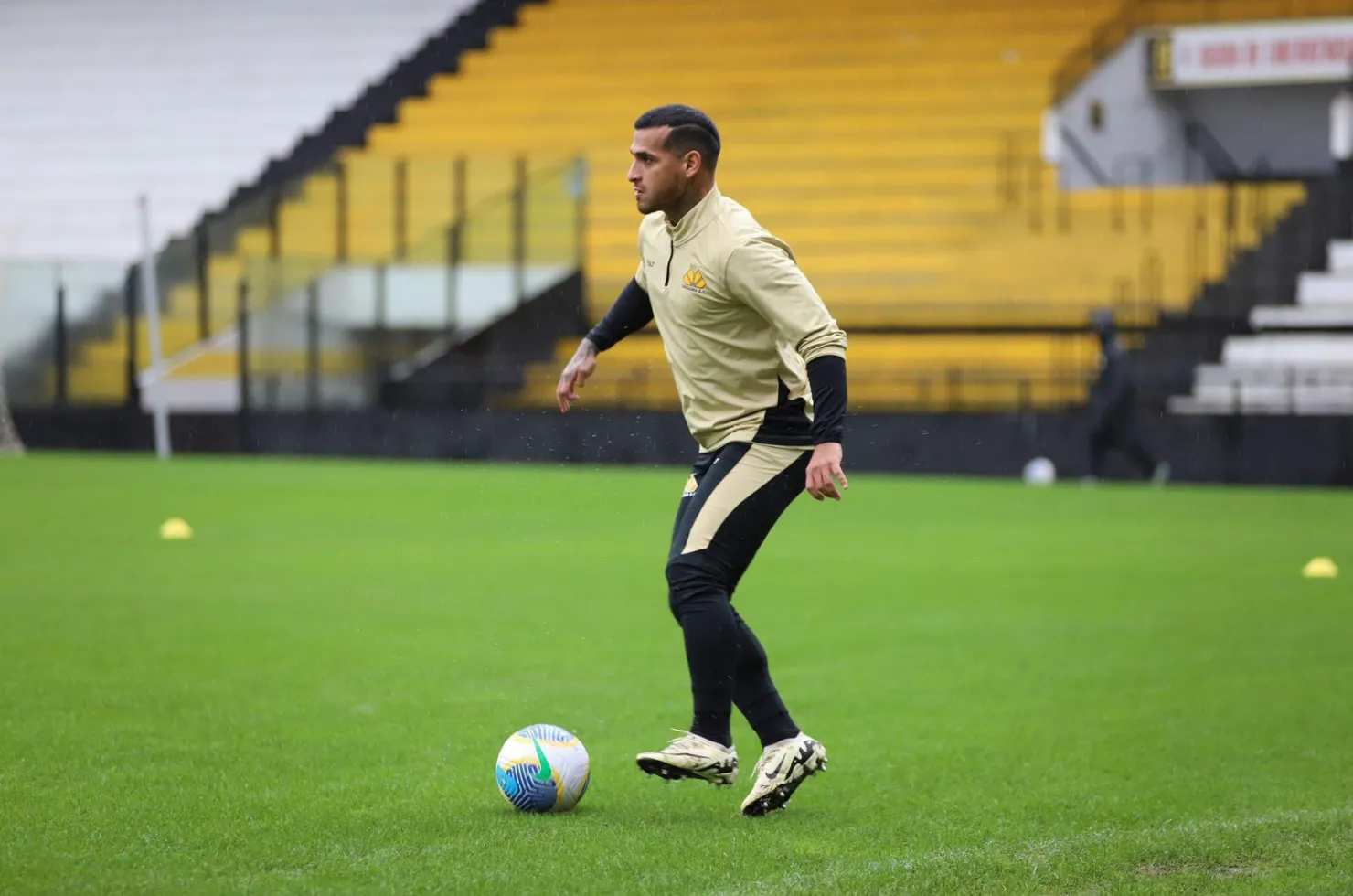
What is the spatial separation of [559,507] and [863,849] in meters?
13.4

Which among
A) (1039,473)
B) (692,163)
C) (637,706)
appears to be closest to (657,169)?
(692,163)

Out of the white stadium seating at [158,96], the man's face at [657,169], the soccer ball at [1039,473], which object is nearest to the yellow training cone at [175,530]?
the man's face at [657,169]

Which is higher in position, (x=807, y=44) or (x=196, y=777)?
(x=807, y=44)

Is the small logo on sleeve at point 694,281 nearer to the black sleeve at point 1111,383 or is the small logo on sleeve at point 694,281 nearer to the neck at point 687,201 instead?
the neck at point 687,201

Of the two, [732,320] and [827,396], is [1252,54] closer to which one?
[732,320]

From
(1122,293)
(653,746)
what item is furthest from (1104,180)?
(653,746)

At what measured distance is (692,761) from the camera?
19.8 ft

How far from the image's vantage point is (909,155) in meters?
31.5

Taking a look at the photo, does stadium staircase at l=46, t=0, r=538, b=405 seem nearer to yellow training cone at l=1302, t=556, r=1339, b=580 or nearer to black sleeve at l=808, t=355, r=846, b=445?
yellow training cone at l=1302, t=556, r=1339, b=580

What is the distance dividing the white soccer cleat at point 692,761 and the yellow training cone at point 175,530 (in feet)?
30.5

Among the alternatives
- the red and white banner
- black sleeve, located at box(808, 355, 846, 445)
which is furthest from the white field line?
the red and white banner

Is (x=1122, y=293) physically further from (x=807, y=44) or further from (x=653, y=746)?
(x=653, y=746)

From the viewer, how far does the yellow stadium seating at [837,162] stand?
89.7 feet

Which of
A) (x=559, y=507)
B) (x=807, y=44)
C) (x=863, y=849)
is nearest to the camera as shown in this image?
(x=863, y=849)
